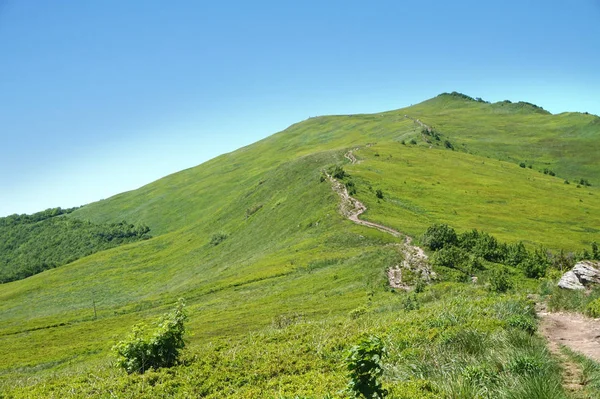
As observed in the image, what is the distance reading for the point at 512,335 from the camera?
13.9 m

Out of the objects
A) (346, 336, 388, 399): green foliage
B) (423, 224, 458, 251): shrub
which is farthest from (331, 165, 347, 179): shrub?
(346, 336, 388, 399): green foliage

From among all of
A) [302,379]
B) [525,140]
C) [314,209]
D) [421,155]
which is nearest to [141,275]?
[314,209]

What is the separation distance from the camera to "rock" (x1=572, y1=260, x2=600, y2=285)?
74.0ft

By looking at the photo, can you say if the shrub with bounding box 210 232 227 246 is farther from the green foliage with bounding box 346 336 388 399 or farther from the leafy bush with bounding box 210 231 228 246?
the green foliage with bounding box 346 336 388 399

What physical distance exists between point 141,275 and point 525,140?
165186 millimetres

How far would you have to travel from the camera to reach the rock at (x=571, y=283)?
2212 cm

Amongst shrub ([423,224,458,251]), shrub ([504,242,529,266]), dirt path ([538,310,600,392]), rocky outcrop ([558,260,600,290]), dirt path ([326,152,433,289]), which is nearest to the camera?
dirt path ([538,310,600,392])

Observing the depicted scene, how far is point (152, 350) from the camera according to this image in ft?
56.3

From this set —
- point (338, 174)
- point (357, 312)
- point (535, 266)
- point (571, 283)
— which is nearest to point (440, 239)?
point (535, 266)

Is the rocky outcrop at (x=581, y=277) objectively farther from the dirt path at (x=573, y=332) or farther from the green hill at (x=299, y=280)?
the dirt path at (x=573, y=332)

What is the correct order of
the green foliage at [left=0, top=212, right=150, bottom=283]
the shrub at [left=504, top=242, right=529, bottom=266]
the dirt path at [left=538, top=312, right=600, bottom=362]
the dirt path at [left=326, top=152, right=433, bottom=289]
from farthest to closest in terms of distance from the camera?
the green foliage at [left=0, top=212, right=150, bottom=283], the shrub at [left=504, top=242, right=529, bottom=266], the dirt path at [left=326, top=152, right=433, bottom=289], the dirt path at [left=538, top=312, right=600, bottom=362]

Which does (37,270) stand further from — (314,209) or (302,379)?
(302,379)

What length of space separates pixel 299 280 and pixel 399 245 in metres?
12.5

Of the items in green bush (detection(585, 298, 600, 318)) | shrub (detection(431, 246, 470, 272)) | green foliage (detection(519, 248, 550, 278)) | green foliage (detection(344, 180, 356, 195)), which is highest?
green foliage (detection(344, 180, 356, 195))
